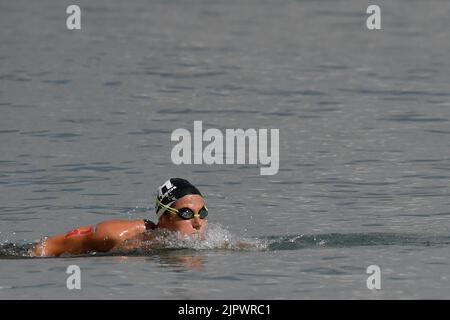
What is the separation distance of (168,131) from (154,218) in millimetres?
6349

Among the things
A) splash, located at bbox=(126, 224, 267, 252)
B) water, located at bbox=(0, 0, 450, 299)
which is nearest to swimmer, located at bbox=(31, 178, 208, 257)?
splash, located at bbox=(126, 224, 267, 252)

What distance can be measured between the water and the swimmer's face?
0.31 metres

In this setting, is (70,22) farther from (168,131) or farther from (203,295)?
(203,295)

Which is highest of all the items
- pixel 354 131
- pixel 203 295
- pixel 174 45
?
pixel 174 45

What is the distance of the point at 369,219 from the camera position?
21125mm

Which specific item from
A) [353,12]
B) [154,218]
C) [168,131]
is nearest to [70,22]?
[353,12]

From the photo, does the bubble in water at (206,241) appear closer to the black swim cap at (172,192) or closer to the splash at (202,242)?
the splash at (202,242)
